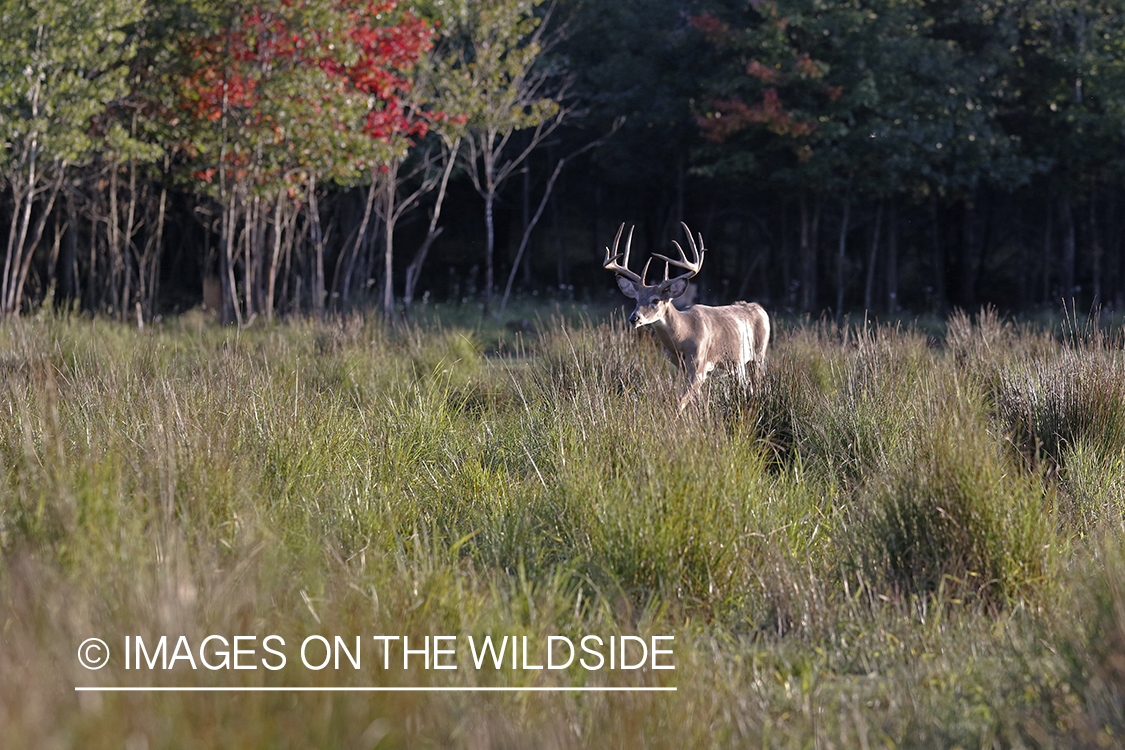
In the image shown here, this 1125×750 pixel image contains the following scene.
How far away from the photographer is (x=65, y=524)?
10.6 ft

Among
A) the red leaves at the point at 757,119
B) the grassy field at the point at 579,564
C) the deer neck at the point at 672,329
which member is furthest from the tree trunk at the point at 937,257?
the grassy field at the point at 579,564

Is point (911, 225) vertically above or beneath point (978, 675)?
above

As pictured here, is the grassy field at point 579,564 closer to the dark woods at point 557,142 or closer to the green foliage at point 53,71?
the green foliage at point 53,71

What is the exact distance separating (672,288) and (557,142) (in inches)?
516

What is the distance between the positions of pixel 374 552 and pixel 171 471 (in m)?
0.75

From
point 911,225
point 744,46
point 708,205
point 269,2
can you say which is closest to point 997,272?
point 911,225

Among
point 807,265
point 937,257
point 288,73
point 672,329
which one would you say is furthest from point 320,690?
point 937,257

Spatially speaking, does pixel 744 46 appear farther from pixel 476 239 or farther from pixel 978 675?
pixel 978 675

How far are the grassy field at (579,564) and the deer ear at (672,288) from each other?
1.78 m

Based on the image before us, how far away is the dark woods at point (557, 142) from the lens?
41.9 feet

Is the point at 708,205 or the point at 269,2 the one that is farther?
the point at 708,205

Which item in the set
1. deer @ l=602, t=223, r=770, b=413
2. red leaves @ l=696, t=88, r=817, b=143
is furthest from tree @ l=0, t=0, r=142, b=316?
red leaves @ l=696, t=88, r=817, b=143

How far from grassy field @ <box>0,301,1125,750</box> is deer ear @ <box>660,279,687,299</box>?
5.85ft

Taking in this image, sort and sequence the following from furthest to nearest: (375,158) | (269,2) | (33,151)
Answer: (375,158), (269,2), (33,151)
